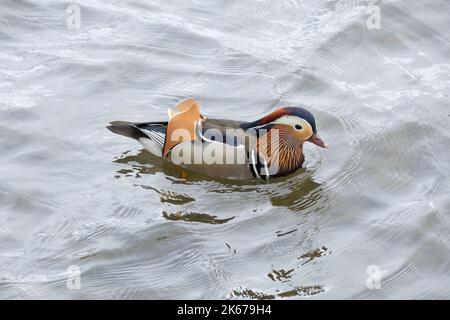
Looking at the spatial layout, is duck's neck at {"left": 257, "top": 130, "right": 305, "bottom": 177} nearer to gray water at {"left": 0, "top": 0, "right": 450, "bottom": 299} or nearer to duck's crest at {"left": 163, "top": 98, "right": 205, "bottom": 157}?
gray water at {"left": 0, "top": 0, "right": 450, "bottom": 299}

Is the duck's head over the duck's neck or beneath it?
over

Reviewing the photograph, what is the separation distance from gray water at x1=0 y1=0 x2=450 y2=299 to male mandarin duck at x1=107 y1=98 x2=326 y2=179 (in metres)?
0.16

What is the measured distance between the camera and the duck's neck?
8.78 m

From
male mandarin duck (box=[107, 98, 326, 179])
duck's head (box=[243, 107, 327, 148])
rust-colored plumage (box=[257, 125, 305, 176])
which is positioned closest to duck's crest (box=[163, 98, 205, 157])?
male mandarin duck (box=[107, 98, 326, 179])

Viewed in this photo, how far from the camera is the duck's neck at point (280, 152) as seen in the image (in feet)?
28.8

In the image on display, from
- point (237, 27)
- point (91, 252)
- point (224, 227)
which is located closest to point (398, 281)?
point (224, 227)

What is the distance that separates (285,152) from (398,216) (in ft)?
Answer: 4.14

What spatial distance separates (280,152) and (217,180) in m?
0.62

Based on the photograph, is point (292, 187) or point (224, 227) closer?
point (224, 227)

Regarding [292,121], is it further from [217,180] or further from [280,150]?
[217,180]

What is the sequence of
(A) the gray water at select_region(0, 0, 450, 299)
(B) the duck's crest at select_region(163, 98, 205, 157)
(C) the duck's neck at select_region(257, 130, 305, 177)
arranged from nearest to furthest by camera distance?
(A) the gray water at select_region(0, 0, 450, 299) → (B) the duck's crest at select_region(163, 98, 205, 157) → (C) the duck's neck at select_region(257, 130, 305, 177)
